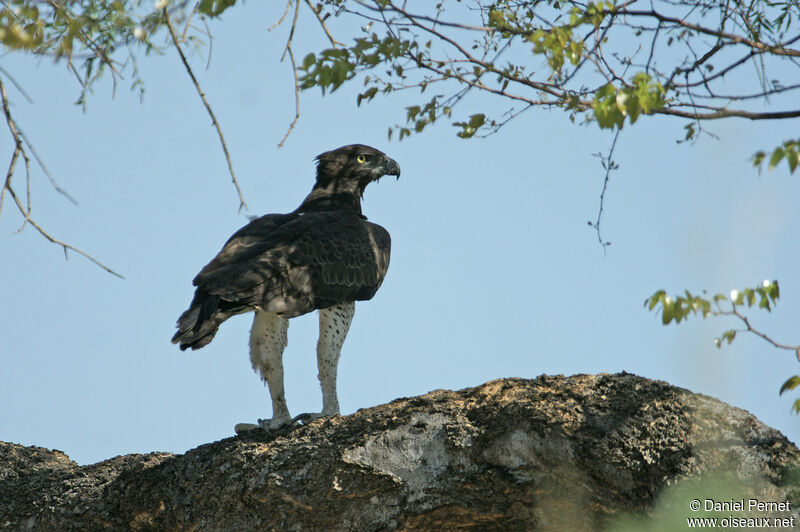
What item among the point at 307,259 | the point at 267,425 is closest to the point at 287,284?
the point at 307,259

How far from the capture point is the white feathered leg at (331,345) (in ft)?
28.3

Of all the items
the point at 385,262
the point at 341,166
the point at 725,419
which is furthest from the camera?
the point at 341,166

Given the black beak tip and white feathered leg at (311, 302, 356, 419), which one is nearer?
white feathered leg at (311, 302, 356, 419)

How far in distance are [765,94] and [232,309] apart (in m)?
4.47

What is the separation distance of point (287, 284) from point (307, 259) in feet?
1.31

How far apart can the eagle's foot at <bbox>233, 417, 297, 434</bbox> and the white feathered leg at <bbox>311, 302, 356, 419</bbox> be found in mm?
395

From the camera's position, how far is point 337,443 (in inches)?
267

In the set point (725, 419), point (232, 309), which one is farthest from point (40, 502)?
point (725, 419)

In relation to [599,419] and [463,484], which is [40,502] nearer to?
[463,484]

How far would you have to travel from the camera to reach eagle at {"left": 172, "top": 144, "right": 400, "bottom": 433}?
7949 mm

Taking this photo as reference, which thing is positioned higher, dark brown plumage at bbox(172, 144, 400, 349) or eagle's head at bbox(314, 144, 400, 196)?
eagle's head at bbox(314, 144, 400, 196)

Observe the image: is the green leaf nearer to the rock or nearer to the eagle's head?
the rock

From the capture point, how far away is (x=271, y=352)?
8.41 metres
